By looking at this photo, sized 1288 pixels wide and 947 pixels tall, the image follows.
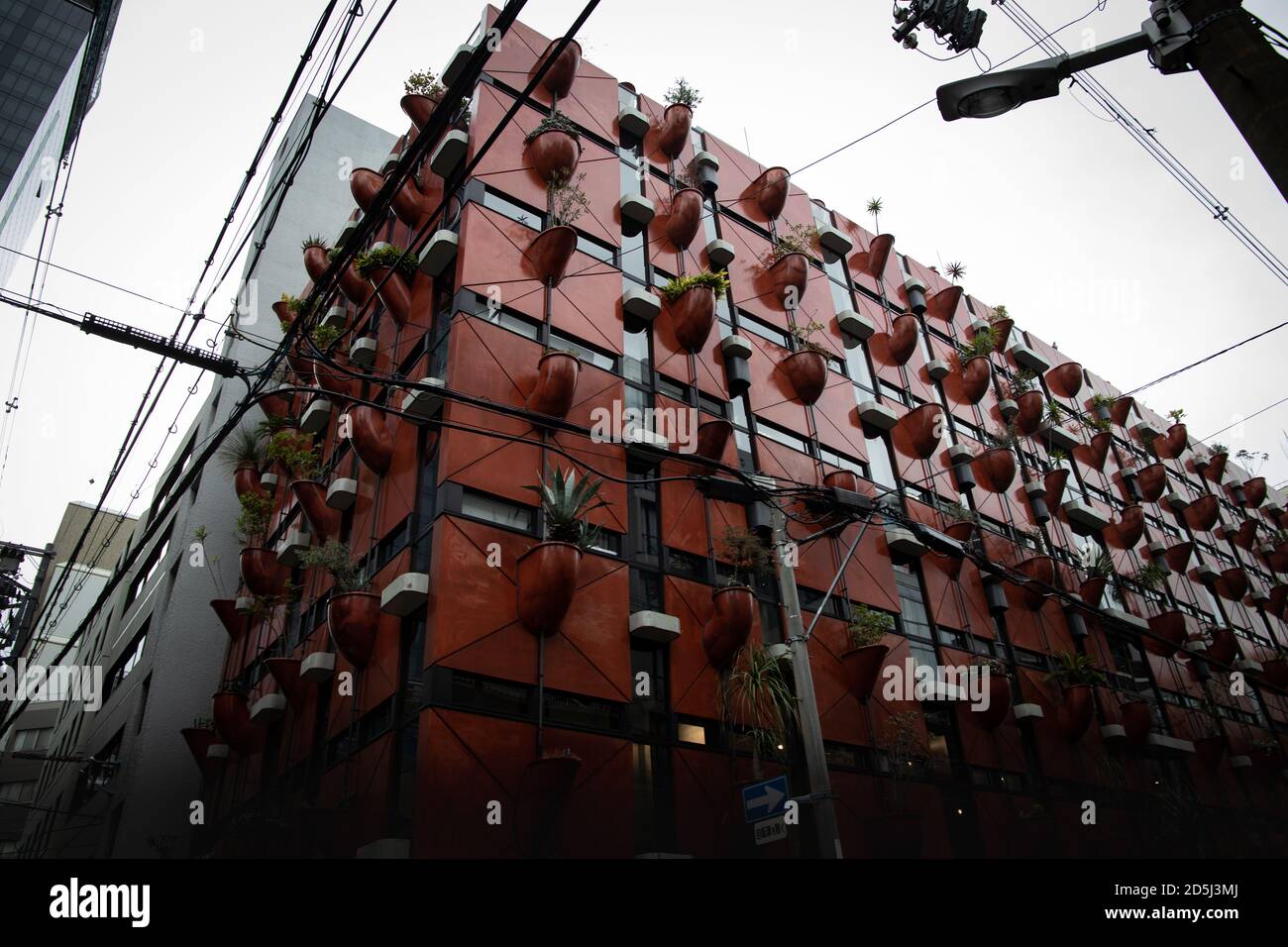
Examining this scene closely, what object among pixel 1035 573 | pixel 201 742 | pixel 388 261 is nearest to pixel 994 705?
pixel 1035 573

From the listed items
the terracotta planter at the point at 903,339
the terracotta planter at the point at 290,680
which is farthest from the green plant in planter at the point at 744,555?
the terracotta planter at the point at 903,339

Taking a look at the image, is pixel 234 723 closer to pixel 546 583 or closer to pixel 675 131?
pixel 546 583

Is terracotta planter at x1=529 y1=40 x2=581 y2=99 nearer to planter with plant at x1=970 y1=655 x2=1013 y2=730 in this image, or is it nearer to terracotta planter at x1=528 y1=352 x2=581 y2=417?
terracotta planter at x1=528 y1=352 x2=581 y2=417

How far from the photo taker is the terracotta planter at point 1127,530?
3300 centimetres

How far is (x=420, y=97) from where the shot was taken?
22.2 metres

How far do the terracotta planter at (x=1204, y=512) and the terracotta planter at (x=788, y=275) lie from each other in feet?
83.4

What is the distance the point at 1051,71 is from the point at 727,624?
12898mm

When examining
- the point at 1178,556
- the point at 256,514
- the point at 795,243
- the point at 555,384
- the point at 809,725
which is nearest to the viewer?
the point at 809,725

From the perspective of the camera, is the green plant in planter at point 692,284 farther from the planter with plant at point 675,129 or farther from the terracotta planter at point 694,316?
the planter with plant at point 675,129

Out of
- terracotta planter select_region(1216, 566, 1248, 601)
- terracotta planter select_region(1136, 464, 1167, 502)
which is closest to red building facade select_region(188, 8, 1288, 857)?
terracotta planter select_region(1136, 464, 1167, 502)

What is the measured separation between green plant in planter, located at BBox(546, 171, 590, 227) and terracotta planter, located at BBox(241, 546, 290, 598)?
11510 millimetres

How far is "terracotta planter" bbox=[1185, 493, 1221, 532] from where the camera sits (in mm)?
38938
